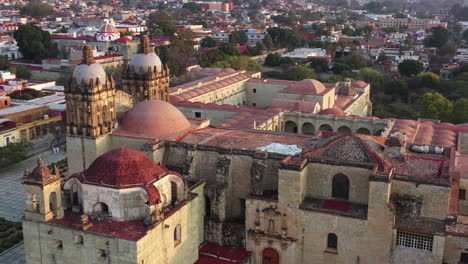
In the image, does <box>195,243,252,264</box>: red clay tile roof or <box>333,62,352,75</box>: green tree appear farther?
<box>333,62,352,75</box>: green tree

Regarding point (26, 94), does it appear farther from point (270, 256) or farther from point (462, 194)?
point (462, 194)

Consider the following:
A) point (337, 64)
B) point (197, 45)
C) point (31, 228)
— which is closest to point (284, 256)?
point (31, 228)

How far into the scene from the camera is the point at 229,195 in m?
27.8

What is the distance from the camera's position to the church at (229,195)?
2166 cm

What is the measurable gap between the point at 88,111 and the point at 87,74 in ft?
7.34

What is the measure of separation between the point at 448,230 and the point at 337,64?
217 feet

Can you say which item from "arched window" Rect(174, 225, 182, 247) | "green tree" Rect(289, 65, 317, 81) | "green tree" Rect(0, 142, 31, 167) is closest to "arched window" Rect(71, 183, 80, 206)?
"arched window" Rect(174, 225, 182, 247)

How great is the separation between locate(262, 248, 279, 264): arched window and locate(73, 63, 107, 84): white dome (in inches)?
561

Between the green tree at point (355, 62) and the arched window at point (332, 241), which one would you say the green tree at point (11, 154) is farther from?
the green tree at point (355, 62)

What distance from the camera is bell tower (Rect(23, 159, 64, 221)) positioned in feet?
69.9

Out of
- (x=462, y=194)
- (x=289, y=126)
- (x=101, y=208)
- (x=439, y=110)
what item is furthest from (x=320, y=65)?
(x=101, y=208)

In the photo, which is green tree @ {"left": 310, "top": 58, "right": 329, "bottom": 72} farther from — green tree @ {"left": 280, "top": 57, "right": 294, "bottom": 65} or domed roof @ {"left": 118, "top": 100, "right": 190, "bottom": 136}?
domed roof @ {"left": 118, "top": 100, "right": 190, "bottom": 136}

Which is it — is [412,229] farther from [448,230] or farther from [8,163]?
[8,163]

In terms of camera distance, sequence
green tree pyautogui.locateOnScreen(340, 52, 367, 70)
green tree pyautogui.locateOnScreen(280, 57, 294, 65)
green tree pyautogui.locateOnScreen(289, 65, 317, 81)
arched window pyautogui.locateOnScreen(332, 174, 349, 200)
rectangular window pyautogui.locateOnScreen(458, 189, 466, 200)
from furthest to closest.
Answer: green tree pyautogui.locateOnScreen(340, 52, 367, 70)
green tree pyautogui.locateOnScreen(280, 57, 294, 65)
green tree pyautogui.locateOnScreen(289, 65, 317, 81)
rectangular window pyautogui.locateOnScreen(458, 189, 466, 200)
arched window pyautogui.locateOnScreen(332, 174, 349, 200)
